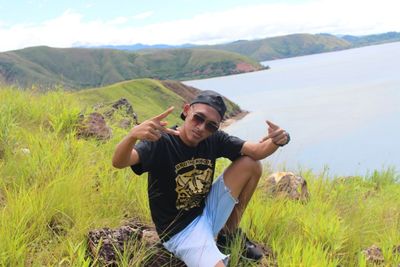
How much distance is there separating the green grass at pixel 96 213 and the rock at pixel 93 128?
26.4 inches

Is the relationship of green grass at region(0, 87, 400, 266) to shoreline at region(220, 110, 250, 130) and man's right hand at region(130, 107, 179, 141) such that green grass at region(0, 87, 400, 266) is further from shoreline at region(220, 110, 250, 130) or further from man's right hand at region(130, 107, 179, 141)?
shoreline at region(220, 110, 250, 130)

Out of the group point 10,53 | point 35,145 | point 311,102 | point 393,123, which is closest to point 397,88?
point 311,102

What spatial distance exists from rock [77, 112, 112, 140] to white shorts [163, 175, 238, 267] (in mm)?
3350

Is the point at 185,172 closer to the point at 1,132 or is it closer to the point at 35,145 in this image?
the point at 35,145

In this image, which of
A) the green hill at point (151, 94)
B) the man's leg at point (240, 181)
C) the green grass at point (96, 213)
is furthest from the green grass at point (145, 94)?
the man's leg at point (240, 181)

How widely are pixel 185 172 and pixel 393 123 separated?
38.5 m

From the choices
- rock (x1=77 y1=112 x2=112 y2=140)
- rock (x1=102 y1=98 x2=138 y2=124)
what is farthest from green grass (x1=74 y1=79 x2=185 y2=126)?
rock (x1=77 y1=112 x2=112 y2=140)

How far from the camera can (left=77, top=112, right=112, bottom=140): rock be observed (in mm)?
6574

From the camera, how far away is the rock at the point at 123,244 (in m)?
3.12

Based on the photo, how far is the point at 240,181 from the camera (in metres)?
3.74

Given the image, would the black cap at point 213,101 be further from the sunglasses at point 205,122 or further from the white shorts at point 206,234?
the white shorts at point 206,234

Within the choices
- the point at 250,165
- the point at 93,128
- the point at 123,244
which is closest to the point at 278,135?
the point at 250,165

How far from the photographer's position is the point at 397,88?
64.6 metres

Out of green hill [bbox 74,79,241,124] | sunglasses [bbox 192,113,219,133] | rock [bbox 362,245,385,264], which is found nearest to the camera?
sunglasses [bbox 192,113,219,133]
